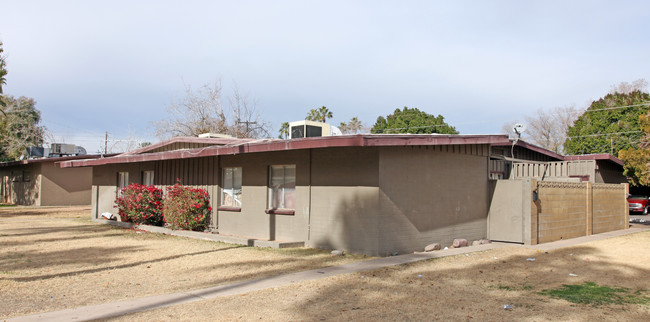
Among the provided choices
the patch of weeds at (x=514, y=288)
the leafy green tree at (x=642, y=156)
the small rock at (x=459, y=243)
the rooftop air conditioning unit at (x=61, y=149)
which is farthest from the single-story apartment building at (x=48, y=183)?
the leafy green tree at (x=642, y=156)

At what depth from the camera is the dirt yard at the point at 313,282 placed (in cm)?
609

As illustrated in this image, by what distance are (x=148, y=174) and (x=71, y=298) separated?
1201cm

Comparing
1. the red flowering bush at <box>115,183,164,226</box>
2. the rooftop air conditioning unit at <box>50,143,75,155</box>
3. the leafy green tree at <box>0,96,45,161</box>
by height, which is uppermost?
the leafy green tree at <box>0,96,45,161</box>

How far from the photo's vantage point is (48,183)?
30.1 m

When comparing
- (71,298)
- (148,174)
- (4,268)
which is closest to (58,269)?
(4,268)

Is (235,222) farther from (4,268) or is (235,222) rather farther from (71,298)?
(71,298)

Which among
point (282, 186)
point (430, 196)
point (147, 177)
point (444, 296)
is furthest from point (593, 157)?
point (147, 177)

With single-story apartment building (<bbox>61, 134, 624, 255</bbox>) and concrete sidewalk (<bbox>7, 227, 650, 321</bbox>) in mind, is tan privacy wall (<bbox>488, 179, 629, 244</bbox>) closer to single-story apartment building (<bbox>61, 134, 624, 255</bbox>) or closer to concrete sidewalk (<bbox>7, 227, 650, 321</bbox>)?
single-story apartment building (<bbox>61, 134, 624, 255</bbox>)

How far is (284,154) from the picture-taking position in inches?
490

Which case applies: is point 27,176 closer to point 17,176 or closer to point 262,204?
point 17,176

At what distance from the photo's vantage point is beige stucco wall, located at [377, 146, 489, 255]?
35.1 ft

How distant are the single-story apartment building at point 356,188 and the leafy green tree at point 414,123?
33094mm

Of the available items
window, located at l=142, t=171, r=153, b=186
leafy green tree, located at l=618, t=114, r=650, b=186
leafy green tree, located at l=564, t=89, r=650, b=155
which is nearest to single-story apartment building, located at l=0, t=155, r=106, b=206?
window, located at l=142, t=171, r=153, b=186

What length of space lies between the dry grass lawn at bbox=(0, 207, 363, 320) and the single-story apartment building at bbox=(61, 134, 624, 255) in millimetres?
907
